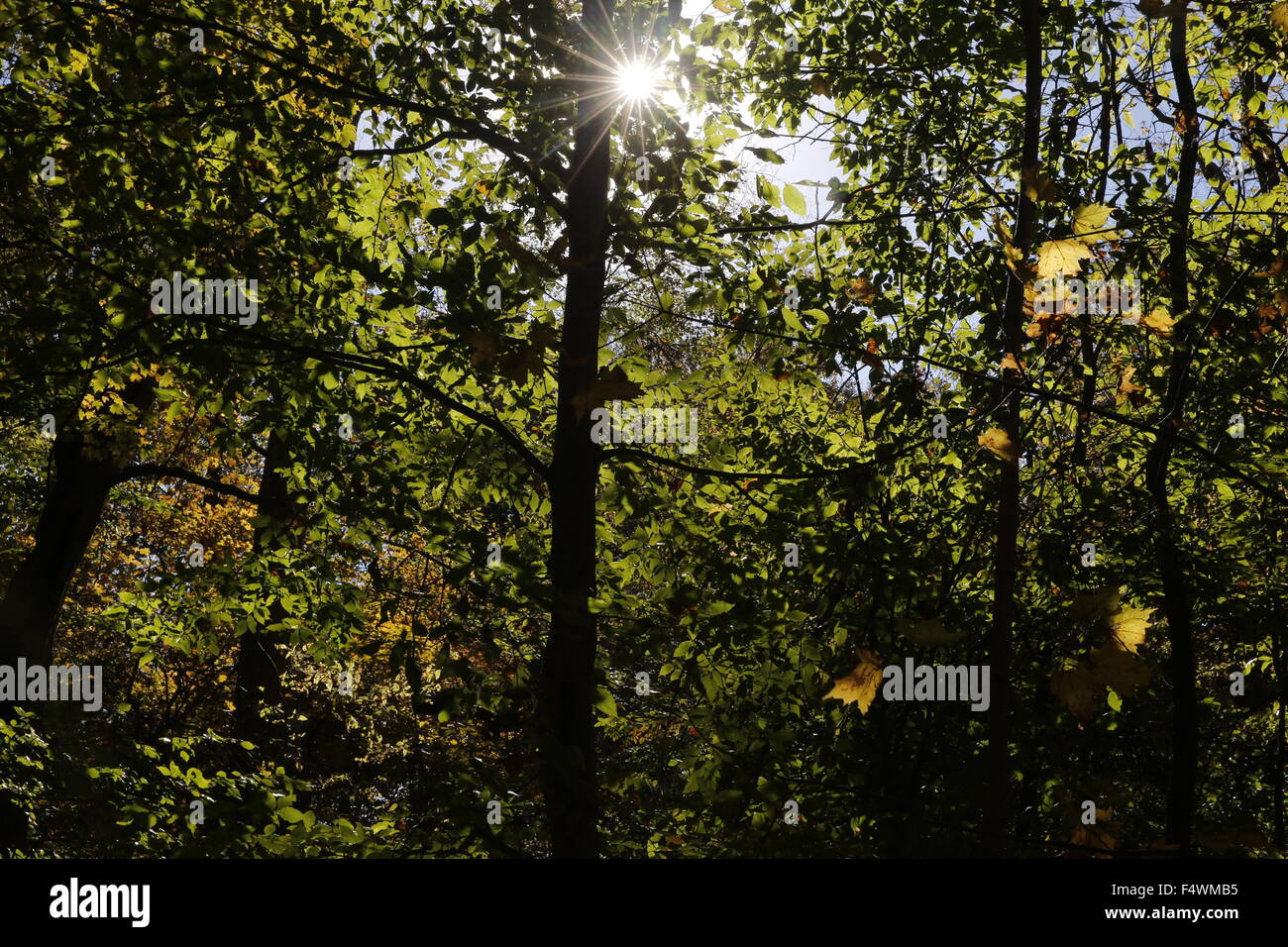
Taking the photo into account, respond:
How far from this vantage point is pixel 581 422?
353cm

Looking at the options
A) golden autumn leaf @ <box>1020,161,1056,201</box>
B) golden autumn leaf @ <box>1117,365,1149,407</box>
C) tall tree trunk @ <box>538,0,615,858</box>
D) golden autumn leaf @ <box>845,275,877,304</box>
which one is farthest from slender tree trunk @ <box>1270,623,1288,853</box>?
tall tree trunk @ <box>538,0,615,858</box>

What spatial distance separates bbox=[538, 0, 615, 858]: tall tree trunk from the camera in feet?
11.0

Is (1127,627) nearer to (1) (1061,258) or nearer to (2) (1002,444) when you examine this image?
(2) (1002,444)

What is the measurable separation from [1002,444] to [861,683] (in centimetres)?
82

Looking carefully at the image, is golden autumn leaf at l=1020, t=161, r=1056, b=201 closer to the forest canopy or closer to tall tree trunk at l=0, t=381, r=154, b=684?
the forest canopy

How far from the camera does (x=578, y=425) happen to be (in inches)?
139

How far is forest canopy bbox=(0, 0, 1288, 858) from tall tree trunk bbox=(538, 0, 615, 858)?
0.02 m

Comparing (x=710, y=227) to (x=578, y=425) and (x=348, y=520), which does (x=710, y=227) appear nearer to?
(x=578, y=425)

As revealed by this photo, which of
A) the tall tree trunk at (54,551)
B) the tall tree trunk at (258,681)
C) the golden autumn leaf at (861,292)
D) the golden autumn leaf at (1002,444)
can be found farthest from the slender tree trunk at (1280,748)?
the tall tree trunk at (54,551)

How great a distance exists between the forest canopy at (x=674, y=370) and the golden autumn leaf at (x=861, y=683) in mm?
574

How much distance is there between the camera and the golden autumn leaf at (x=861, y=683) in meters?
2.60

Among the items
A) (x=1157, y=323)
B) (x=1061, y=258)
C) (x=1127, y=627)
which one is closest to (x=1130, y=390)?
(x=1157, y=323)

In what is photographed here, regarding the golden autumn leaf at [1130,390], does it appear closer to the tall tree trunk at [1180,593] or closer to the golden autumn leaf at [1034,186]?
the tall tree trunk at [1180,593]

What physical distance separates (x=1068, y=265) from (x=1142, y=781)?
14.1 feet
